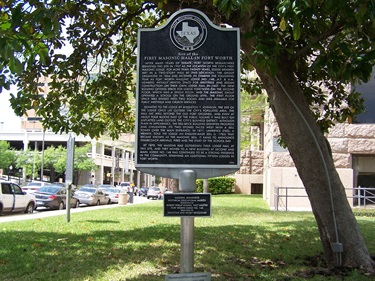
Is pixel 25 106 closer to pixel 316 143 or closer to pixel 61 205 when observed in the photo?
pixel 316 143

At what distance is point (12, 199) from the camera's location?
74.0 ft

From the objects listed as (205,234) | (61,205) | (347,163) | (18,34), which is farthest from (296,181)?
(18,34)

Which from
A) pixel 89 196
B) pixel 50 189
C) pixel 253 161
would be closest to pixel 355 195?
pixel 253 161

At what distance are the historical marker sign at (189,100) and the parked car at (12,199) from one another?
19.0 metres

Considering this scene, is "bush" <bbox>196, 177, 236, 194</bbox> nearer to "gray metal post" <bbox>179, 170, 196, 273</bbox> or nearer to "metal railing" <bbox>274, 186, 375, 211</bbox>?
"metal railing" <bbox>274, 186, 375, 211</bbox>

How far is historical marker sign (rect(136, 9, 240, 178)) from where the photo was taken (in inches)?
202

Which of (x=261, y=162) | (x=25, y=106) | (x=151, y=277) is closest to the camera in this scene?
(x=151, y=277)

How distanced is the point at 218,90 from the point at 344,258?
12.1ft

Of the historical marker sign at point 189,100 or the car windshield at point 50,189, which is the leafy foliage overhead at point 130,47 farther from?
the car windshield at point 50,189

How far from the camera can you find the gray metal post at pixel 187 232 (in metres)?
5.03

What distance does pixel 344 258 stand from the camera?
6.97 meters

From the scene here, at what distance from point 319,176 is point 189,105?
310 cm

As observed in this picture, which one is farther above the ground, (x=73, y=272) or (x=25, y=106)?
(x=25, y=106)

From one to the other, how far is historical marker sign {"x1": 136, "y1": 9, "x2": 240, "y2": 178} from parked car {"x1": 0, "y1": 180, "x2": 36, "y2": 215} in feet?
62.3
